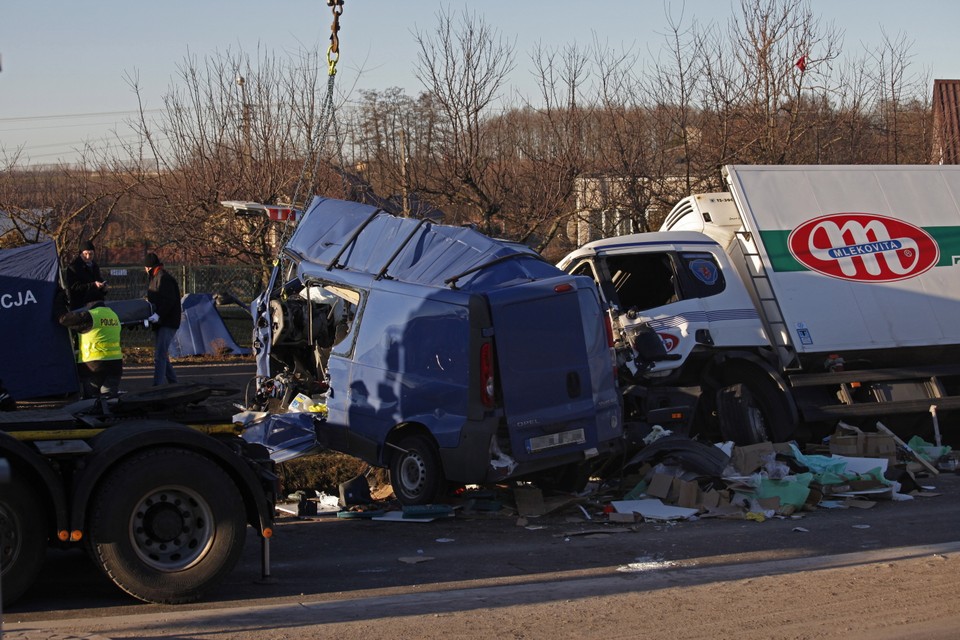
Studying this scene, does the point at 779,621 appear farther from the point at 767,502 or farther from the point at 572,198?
the point at 572,198

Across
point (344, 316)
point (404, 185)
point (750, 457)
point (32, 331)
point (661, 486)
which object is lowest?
point (661, 486)

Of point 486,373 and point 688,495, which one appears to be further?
point 688,495

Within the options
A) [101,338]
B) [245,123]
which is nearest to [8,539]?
[101,338]

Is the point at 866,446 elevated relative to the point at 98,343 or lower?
lower

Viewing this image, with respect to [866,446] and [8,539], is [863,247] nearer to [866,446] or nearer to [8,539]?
[866,446]

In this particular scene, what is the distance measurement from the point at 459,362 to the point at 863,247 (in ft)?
21.0

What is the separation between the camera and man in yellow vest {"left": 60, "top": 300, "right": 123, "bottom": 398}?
484 inches

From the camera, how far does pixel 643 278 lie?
12062 mm

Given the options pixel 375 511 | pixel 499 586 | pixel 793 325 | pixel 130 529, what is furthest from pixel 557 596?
pixel 793 325

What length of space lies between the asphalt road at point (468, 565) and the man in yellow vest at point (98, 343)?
181 inches

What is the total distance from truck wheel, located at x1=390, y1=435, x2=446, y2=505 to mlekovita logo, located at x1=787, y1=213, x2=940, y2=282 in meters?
5.65

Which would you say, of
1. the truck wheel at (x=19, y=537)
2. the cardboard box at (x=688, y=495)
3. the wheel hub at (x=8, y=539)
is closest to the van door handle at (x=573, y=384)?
the cardboard box at (x=688, y=495)

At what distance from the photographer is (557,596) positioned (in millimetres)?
6277

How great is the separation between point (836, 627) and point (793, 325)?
6.61 metres
